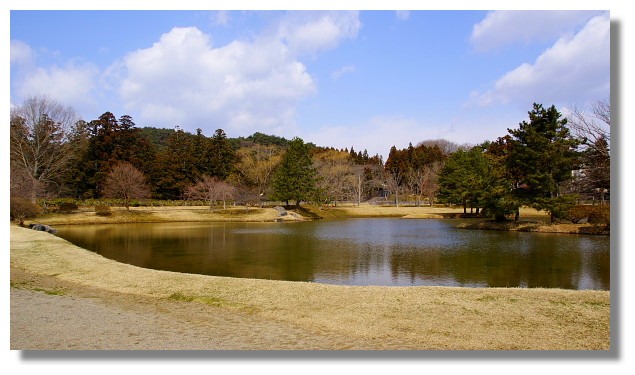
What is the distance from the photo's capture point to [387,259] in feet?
50.1

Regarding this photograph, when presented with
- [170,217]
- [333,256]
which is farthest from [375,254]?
[170,217]

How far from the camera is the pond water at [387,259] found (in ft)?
A: 37.9

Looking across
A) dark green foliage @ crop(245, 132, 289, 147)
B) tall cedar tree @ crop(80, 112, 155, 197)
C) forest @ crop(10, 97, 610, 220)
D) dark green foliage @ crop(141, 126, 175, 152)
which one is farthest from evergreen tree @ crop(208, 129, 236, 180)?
dark green foliage @ crop(245, 132, 289, 147)

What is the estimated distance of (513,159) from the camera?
28.8m

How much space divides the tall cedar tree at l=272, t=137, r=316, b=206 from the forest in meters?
0.11

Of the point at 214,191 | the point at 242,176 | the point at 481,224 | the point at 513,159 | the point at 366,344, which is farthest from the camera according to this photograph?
the point at 242,176

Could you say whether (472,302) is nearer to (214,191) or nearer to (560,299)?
(560,299)

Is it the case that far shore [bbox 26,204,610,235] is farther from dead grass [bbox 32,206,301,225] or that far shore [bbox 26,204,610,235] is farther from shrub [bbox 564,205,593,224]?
shrub [bbox 564,205,593,224]

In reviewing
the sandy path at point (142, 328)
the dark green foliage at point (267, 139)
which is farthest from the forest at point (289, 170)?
the sandy path at point (142, 328)

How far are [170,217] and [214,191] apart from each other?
5848mm

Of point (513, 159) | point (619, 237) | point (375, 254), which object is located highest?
point (513, 159)

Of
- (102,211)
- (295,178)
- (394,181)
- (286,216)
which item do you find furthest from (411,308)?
(394,181)

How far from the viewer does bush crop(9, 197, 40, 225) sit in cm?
2914

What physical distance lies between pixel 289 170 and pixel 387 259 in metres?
30.7
